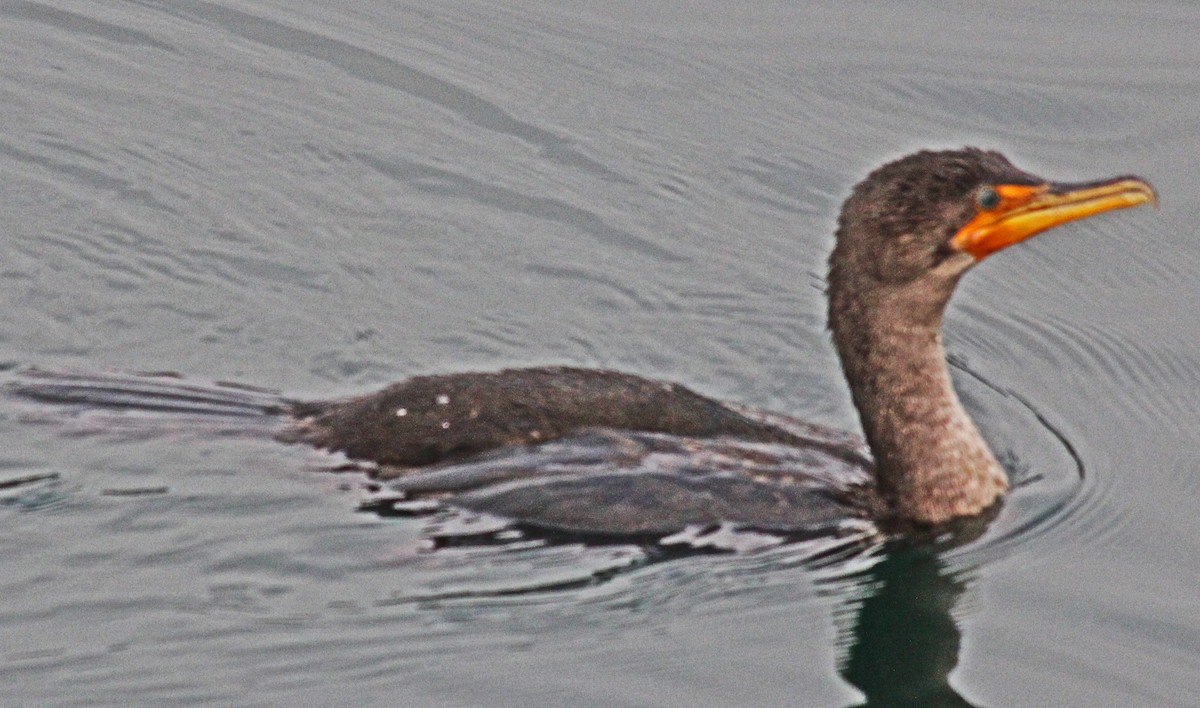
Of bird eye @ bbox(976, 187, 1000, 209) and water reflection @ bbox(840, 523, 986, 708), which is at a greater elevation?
bird eye @ bbox(976, 187, 1000, 209)

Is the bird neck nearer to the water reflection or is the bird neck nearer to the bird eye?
the water reflection

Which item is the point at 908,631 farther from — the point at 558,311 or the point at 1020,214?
the point at 558,311

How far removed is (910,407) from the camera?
8.41m

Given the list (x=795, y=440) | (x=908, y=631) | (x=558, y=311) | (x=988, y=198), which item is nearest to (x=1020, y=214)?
(x=988, y=198)

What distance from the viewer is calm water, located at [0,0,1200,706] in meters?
7.43

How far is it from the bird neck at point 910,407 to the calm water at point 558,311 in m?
0.21

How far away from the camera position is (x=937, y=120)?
11547 mm

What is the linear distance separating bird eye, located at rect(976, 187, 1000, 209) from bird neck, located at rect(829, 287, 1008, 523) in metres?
0.38

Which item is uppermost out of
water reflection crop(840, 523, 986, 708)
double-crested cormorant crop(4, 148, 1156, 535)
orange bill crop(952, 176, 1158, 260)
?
orange bill crop(952, 176, 1158, 260)

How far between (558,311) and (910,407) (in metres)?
2.08

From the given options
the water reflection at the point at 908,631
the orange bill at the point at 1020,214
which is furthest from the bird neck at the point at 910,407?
the orange bill at the point at 1020,214

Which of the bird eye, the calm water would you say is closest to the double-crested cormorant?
the bird eye

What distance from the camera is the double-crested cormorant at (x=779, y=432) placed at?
319 inches

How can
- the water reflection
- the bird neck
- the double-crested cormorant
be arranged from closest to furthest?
the water reflection < the double-crested cormorant < the bird neck
